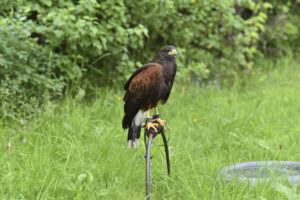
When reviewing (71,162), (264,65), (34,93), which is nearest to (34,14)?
(34,93)

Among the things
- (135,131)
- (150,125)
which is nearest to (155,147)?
(135,131)

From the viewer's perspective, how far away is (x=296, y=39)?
27.5 feet

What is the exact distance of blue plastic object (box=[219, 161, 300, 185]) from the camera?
8.47 ft

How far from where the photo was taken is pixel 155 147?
3305 millimetres

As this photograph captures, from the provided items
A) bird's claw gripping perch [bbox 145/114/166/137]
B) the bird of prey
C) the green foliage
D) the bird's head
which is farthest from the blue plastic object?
the green foliage

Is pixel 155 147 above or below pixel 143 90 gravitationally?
below

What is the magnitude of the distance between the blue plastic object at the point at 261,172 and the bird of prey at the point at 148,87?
2.15 ft

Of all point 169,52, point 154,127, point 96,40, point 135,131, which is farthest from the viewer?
point 96,40

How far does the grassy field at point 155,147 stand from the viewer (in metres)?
2.63

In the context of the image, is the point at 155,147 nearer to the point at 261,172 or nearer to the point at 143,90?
the point at 143,90

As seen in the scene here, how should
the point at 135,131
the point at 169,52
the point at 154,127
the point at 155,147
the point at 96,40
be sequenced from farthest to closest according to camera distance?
the point at 96,40, the point at 155,147, the point at 135,131, the point at 169,52, the point at 154,127

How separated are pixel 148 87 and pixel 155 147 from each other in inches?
29.9

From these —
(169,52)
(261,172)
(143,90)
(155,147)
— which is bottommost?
(155,147)

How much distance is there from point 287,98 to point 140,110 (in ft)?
9.91
